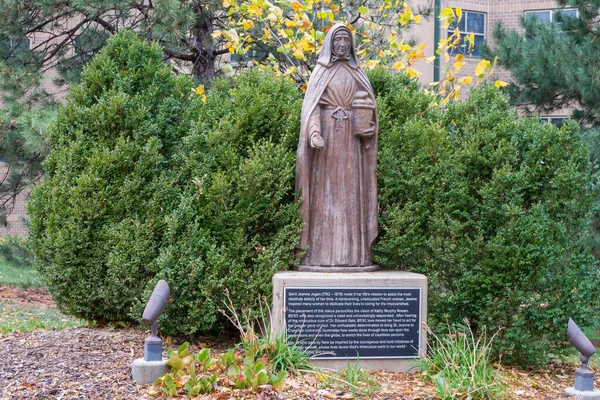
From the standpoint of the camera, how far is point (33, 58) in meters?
11.9

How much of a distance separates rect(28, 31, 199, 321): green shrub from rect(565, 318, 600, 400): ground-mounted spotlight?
344 cm

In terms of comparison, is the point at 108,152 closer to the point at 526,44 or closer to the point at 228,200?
the point at 228,200

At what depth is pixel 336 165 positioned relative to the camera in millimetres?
6820

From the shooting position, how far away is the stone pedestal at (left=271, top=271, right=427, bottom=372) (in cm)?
637

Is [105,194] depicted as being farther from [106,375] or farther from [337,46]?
[337,46]

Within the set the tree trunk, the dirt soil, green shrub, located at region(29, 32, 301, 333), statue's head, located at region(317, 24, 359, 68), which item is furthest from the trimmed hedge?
the tree trunk

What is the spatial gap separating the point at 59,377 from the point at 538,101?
868cm

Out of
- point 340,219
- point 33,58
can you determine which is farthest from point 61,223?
point 33,58

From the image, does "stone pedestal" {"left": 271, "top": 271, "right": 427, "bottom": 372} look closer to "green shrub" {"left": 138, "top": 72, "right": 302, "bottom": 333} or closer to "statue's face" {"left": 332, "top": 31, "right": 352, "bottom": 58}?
"green shrub" {"left": 138, "top": 72, "right": 302, "bottom": 333}

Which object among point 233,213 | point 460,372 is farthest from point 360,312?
point 233,213

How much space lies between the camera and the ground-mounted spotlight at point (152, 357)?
5.51 meters

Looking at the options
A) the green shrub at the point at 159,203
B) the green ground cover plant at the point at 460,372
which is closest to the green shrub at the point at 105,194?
the green shrub at the point at 159,203

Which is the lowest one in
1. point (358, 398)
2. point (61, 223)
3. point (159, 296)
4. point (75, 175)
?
point (358, 398)

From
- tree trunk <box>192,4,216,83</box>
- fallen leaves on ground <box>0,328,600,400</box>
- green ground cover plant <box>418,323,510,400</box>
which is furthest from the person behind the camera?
tree trunk <box>192,4,216,83</box>
